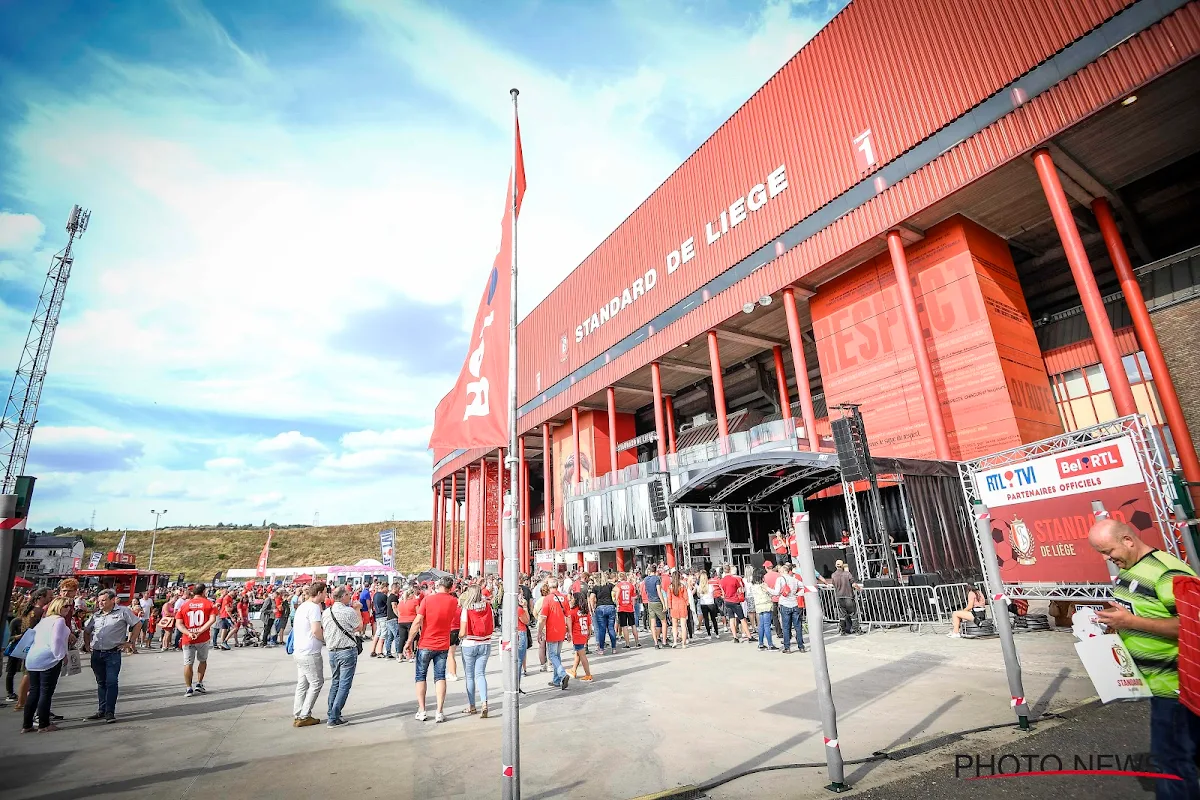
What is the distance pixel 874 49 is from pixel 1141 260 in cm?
1441

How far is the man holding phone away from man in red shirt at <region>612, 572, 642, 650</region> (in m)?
11.3

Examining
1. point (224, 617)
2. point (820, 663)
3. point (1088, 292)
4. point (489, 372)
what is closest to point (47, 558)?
point (224, 617)

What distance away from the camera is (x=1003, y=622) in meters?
5.66

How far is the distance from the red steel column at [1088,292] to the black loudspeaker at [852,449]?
7.24 metres

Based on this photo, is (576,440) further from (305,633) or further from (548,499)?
(305,633)

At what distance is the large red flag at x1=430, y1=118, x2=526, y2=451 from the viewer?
5918mm

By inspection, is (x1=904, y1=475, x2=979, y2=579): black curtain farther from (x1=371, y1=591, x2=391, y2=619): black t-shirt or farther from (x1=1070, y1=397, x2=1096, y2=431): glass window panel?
(x1=371, y1=591, x2=391, y2=619): black t-shirt

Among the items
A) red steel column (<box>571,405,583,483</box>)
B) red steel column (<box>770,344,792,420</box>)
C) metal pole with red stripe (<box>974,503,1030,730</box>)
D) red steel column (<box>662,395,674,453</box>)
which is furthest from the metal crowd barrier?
red steel column (<box>571,405,583,483</box>)

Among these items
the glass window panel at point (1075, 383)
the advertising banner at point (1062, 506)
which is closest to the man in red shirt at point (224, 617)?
the advertising banner at point (1062, 506)

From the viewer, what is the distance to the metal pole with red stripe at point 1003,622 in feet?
17.6

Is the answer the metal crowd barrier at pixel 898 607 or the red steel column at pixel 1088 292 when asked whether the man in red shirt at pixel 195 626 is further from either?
the red steel column at pixel 1088 292

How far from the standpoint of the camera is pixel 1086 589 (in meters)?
7.23

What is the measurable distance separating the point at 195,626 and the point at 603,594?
802 cm

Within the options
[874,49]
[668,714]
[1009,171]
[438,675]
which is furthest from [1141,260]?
[438,675]
